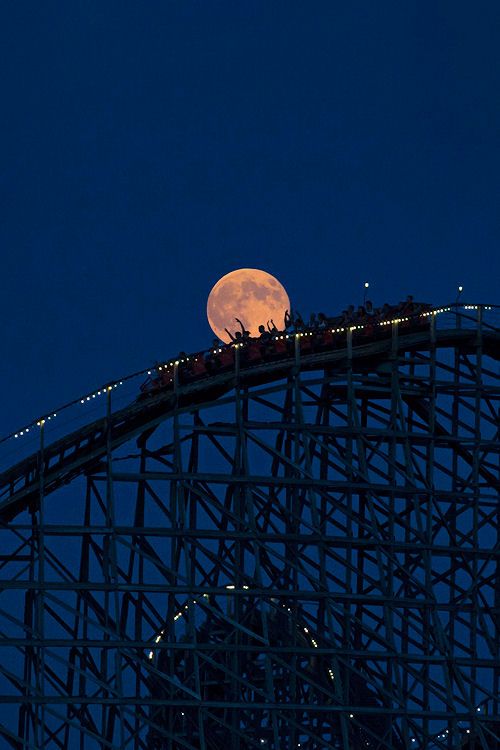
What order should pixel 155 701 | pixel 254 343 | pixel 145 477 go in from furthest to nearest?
pixel 254 343, pixel 145 477, pixel 155 701

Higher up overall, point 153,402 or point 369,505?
point 153,402

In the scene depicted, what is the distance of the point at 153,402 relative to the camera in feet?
82.9

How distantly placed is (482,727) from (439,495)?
394cm

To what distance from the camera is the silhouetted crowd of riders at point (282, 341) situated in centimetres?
2605

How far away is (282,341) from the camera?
86.2 feet

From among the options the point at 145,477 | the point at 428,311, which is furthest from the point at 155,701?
the point at 428,311

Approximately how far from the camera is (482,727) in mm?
24281

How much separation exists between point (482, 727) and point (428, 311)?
7.46 meters

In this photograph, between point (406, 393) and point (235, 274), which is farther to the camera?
point (235, 274)

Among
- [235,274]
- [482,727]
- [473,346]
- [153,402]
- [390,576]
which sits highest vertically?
[235,274]

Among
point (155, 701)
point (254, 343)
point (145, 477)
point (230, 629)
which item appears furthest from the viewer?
point (230, 629)

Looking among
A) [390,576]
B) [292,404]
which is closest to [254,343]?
[292,404]

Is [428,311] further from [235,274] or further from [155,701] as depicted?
[155,701]

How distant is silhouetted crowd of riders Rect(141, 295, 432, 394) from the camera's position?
26.0 meters
